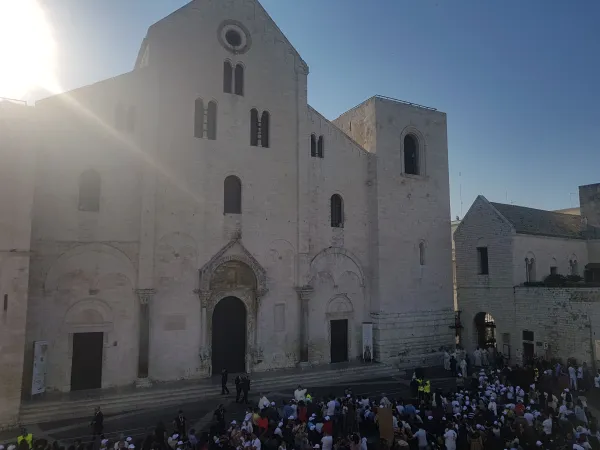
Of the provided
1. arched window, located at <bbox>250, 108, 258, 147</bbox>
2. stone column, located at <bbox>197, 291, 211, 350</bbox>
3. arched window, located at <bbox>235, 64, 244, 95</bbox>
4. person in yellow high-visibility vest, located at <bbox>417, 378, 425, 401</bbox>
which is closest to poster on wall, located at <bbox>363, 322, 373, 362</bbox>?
person in yellow high-visibility vest, located at <bbox>417, 378, 425, 401</bbox>

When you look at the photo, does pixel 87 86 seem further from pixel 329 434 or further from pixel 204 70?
pixel 329 434


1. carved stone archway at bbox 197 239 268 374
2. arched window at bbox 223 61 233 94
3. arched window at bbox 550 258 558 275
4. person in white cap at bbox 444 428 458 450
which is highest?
arched window at bbox 223 61 233 94

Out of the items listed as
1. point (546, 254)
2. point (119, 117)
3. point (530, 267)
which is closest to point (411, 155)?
point (530, 267)

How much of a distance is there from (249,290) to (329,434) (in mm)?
10881

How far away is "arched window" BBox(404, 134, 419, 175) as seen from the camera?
2898 cm

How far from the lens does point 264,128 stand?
24719 millimetres

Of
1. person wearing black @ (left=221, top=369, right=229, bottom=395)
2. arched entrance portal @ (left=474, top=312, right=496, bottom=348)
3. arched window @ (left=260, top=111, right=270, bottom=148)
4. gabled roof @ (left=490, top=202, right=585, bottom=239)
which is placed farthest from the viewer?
arched entrance portal @ (left=474, top=312, right=496, bottom=348)

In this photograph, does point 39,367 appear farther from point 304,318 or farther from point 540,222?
point 540,222

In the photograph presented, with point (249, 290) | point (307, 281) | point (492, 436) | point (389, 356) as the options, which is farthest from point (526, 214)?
point (492, 436)

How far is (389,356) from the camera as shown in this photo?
84.6 feet

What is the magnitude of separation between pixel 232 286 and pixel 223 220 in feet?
11.1

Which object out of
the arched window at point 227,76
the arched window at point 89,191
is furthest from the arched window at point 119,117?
the arched window at point 227,76

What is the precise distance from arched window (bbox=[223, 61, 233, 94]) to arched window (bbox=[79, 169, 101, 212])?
7909 millimetres

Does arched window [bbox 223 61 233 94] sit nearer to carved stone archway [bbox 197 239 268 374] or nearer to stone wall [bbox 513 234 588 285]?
carved stone archway [bbox 197 239 268 374]
